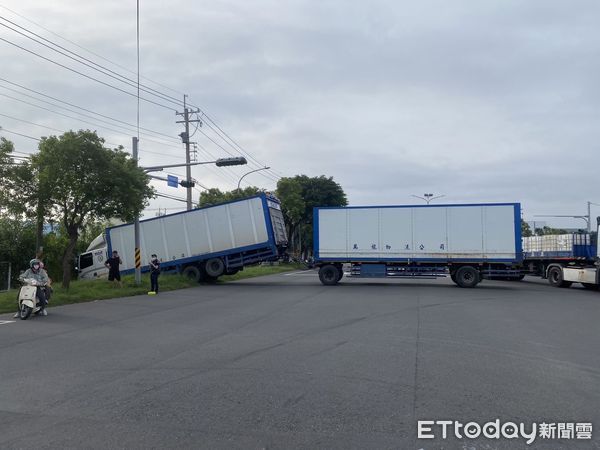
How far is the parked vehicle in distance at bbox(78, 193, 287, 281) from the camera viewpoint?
25094 mm

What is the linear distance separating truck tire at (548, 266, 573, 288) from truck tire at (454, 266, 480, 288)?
501cm

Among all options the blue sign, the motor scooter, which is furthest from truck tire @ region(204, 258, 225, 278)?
the motor scooter

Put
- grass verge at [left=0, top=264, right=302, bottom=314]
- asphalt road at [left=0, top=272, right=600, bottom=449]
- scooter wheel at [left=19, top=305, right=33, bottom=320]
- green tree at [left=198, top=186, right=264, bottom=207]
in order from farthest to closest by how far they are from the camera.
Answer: green tree at [left=198, top=186, right=264, bottom=207], grass verge at [left=0, top=264, right=302, bottom=314], scooter wheel at [left=19, top=305, right=33, bottom=320], asphalt road at [left=0, top=272, right=600, bottom=449]

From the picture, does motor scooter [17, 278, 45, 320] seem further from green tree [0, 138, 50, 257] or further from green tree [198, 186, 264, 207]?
green tree [198, 186, 264, 207]

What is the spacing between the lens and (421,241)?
23062 mm

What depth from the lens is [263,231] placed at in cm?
2495

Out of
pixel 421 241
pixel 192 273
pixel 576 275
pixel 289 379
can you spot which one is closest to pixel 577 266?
pixel 576 275

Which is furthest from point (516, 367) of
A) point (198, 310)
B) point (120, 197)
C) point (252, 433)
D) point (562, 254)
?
point (562, 254)

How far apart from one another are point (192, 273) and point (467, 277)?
43.1ft

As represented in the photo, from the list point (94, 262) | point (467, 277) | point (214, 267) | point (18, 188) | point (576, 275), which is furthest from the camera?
point (94, 262)

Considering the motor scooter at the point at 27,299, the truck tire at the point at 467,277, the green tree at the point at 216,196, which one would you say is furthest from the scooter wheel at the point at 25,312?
the green tree at the point at 216,196

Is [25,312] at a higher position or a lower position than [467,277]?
lower

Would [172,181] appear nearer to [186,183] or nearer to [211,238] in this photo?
[186,183]

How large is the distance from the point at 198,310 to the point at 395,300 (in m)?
6.18
